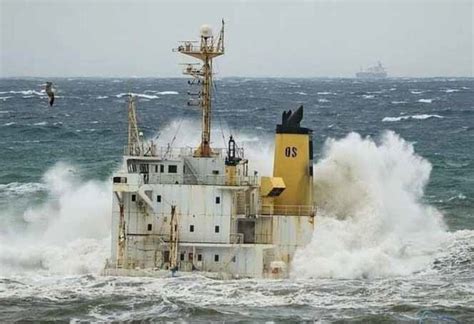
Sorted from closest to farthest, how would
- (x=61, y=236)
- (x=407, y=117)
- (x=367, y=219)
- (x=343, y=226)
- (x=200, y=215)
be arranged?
(x=200, y=215)
(x=343, y=226)
(x=367, y=219)
(x=61, y=236)
(x=407, y=117)

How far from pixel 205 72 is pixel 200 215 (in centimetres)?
530

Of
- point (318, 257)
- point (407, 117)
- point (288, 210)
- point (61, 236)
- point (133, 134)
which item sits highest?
point (407, 117)

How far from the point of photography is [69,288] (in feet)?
100

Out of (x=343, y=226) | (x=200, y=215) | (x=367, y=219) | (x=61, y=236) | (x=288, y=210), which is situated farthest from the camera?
(x=61, y=236)

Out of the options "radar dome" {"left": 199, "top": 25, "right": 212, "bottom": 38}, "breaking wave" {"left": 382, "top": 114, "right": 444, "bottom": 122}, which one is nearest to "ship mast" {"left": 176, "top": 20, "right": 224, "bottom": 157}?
"radar dome" {"left": 199, "top": 25, "right": 212, "bottom": 38}

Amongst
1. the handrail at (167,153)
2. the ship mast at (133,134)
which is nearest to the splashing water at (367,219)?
the handrail at (167,153)

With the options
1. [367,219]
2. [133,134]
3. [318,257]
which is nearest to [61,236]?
[133,134]

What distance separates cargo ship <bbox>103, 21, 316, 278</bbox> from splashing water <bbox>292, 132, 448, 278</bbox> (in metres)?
1.14

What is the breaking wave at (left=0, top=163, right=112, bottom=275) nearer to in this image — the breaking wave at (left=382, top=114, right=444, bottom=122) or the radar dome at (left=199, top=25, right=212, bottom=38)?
the radar dome at (left=199, top=25, right=212, bottom=38)

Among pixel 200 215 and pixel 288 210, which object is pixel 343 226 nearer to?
pixel 288 210

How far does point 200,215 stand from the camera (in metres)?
31.4

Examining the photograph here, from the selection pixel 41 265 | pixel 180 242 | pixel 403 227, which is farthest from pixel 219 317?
pixel 403 227

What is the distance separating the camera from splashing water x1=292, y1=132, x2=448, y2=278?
3228 centimetres

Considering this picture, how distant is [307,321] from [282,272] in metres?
4.65
